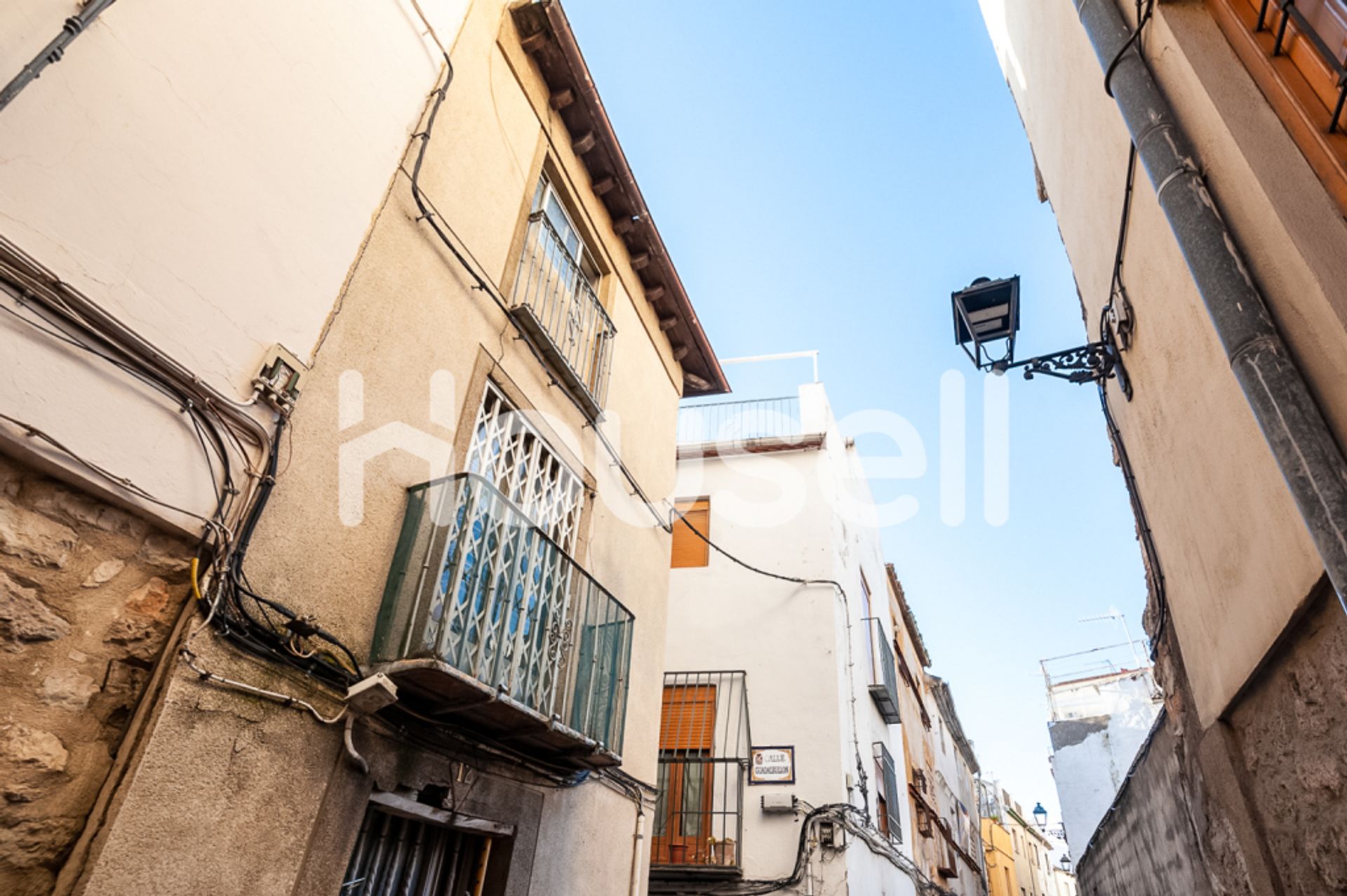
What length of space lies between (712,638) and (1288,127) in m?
9.73

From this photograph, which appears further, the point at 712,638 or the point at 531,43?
the point at 712,638

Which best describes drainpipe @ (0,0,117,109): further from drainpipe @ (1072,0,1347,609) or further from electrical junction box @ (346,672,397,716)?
drainpipe @ (1072,0,1347,609)

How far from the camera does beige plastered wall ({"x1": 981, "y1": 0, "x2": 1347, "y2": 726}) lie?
2.39m

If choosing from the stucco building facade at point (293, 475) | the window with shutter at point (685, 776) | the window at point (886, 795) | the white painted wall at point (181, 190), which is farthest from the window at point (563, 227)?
the window at point (886, 795)

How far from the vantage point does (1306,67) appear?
2672mm

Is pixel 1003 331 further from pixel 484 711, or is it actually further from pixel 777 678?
pixel 777 678

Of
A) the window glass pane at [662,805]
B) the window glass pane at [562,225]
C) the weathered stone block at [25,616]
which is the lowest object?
the weathered stone block at [25,616]

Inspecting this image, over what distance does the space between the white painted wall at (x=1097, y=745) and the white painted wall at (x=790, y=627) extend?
29.2ft

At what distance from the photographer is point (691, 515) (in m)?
12.5

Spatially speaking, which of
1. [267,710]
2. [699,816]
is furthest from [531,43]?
[699,816]

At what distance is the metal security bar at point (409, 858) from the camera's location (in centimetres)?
378

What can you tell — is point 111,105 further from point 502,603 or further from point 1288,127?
point 1288,127

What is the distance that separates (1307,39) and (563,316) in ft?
15.6

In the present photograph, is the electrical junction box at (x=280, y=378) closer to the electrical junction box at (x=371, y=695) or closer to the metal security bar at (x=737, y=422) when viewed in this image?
the electrical junction box at (x=371, y=695)
